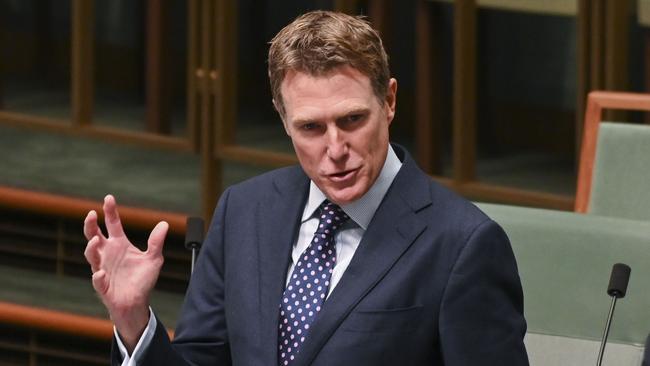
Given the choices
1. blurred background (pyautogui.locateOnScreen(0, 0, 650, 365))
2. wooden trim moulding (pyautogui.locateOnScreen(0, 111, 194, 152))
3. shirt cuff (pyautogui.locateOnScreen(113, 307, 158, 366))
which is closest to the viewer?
shirt cuff (pyautogui.locateOnScreen(113, 307, 158, 366))

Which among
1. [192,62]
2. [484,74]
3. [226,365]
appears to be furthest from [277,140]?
[226,365]

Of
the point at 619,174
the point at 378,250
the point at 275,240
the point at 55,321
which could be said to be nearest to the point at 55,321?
the point at 55,321

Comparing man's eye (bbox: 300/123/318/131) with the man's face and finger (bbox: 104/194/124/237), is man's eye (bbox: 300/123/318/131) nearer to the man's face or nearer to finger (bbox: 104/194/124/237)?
the man's face

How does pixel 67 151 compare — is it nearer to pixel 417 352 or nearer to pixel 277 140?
pixel 277 140

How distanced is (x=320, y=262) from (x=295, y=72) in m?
0.32

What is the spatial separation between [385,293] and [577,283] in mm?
940

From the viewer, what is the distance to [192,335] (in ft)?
9.02

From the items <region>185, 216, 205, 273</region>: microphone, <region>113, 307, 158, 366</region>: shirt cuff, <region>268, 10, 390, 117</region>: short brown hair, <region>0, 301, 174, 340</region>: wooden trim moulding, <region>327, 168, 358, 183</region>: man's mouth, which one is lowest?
<region>0, 301, 174, 340</region>: wooden trim moulding

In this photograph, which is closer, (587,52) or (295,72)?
(295,72)

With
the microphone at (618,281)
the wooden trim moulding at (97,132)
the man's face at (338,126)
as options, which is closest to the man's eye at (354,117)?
the man's face at (338,126)

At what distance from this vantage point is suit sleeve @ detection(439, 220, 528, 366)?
253cm

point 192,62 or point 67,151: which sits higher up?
point 192,62

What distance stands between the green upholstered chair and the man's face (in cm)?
87

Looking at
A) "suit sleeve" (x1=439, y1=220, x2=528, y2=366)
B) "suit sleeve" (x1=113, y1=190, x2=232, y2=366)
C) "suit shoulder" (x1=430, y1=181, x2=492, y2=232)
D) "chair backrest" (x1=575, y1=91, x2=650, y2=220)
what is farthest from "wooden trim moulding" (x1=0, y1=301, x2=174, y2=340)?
"suit sleeve" (x1=439, y1=220, x2=528, y2=366)
